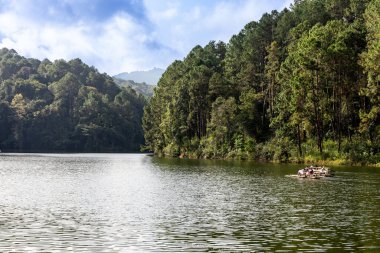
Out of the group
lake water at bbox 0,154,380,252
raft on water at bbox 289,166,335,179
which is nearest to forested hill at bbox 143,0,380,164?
raft on water at bbox 289,166,335,179

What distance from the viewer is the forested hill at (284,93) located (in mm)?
87312

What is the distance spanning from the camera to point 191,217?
104ft

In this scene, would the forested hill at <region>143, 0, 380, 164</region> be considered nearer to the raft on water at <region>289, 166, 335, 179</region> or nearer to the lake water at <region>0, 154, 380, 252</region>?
the raft on water at <region>289, 166, 335, 179</region>

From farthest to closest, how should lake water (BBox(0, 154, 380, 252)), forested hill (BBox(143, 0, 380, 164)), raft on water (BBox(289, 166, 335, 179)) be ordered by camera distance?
forested hill (BBox(143, 0, 380, 164))
raft on water (BBox(289, 166, 335, 179))
lake water (BBox(0, 154, 380, 252))

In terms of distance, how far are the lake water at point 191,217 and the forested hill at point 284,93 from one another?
125ft

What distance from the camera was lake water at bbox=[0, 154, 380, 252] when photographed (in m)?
23.5

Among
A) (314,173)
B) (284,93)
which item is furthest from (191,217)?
(284,93)

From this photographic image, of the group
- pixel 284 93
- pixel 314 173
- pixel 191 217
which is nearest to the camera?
pixel 191 217

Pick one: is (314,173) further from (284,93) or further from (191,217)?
(284,93)

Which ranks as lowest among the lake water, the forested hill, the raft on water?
the lake water

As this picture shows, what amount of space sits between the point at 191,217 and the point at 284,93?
237ft

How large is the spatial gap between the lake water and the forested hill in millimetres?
38072

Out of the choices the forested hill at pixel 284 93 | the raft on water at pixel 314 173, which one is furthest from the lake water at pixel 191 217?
the forested hill at pixel 284 93

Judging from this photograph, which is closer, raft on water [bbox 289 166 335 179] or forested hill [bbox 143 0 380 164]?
raft on water [bbox 289 166 335 179]
